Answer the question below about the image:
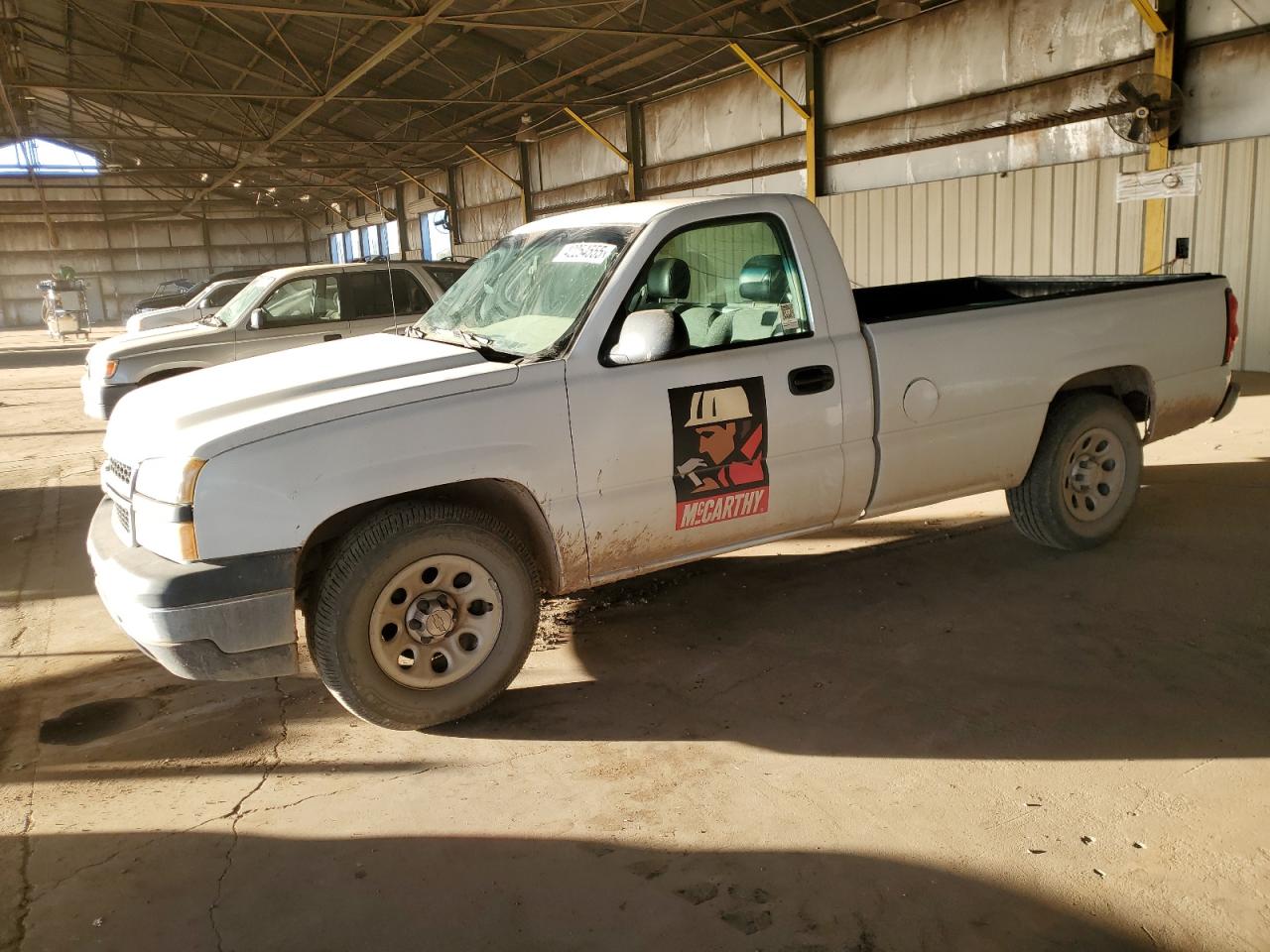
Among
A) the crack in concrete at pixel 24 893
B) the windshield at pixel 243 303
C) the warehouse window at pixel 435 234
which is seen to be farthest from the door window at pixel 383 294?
the warehouse window at pixel 435 234

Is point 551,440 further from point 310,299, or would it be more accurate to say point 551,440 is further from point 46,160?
point 46,160

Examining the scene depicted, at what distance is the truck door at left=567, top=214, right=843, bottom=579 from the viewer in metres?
3.84

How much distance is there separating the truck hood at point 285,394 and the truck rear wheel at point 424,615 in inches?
17.1

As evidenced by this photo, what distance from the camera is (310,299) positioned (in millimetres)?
10070

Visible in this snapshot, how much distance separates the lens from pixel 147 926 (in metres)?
2.69

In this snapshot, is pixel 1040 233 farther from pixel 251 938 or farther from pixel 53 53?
pixel 53 53

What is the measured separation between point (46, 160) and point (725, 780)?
45.1 m

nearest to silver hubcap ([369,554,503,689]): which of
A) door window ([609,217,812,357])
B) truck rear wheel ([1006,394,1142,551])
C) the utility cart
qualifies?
door window ([609,217,812,357])

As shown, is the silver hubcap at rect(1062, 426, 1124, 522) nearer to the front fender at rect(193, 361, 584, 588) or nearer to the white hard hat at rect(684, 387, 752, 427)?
the white hard hat at rect(684, 387, 752, 427)

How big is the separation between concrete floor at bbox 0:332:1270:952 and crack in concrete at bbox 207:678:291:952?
1 centimetres

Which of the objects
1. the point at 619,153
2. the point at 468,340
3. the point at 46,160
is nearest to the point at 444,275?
the point at 468,340

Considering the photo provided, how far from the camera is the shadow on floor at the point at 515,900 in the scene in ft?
8.35

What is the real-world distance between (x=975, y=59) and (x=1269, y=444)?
24.7 feet

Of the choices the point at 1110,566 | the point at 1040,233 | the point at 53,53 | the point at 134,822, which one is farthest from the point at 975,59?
the point at 53,53
